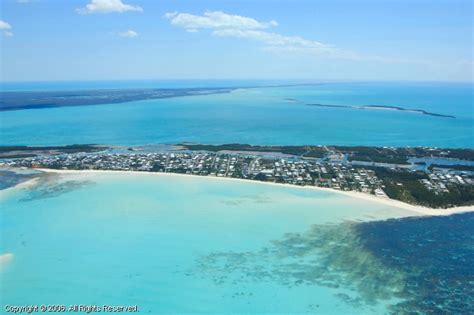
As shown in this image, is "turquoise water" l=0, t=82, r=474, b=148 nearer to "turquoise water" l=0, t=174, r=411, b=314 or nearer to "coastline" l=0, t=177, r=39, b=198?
"coastline" l=0, t=177, r=39, b=198

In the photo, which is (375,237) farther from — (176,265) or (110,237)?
(110,237)

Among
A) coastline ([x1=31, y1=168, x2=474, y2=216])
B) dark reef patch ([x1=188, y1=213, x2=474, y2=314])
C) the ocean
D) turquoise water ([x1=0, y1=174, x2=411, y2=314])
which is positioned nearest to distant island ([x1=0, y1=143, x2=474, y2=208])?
coastline ([x1=31, y1=168, x2=474, y2=216])

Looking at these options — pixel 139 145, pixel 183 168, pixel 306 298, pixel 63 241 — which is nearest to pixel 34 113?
pixel 139 145

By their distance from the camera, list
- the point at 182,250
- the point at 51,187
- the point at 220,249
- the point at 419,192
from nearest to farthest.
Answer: the point at 182,250 < the point at 220,249 < the point at 419,192 < the point at 51,187

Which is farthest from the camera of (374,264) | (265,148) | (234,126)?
(234,126)

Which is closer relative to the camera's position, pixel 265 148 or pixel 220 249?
pixel 220 249

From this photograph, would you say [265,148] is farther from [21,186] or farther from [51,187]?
[21,186]

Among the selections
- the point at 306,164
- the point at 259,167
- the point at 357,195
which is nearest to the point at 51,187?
the point at 259,167

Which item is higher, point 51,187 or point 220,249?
point 51,187
